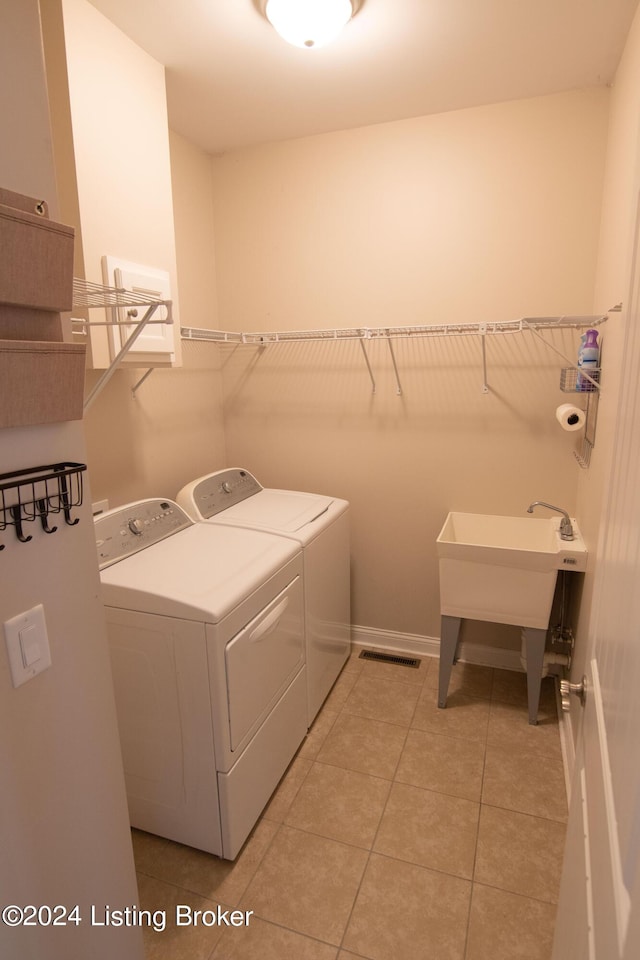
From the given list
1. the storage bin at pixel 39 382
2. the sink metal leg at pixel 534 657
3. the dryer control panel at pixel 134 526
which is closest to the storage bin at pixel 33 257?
the storage bin at pixel 39 382

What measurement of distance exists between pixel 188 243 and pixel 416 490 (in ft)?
5.43

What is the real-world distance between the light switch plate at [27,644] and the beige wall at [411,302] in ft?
6.40

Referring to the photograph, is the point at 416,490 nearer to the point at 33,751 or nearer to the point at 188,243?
the point at 188,243

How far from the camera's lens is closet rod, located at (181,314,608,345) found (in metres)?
2.02

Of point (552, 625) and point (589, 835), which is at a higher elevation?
point (589, 835)

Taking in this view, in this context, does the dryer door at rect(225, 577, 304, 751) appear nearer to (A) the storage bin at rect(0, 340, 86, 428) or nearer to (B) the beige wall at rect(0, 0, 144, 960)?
(B) the beige wall at rect(0, 0, 144, 960)

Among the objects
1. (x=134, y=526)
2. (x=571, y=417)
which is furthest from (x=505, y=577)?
(x=134, y=526)

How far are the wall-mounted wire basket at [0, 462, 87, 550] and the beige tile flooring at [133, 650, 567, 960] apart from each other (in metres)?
1.33

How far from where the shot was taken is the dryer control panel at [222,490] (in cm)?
225

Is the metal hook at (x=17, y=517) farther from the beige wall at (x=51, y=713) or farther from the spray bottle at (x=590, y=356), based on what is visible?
the spray bottle at (x=590, y=356)

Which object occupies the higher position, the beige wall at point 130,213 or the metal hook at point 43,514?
the beige wall at point 130,213

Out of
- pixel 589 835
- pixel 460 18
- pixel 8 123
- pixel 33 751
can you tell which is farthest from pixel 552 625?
pixel 8 123

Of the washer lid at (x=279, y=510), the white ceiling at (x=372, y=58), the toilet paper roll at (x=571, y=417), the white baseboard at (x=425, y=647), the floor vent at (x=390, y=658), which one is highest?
the white ceiling at (x=372, y=58)

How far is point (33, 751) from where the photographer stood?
89 cm
